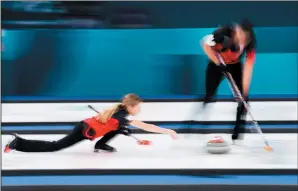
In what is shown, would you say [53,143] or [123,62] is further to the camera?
[123,62]

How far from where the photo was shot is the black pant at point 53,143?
4.79 m

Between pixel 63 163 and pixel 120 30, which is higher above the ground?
pixel 120 30

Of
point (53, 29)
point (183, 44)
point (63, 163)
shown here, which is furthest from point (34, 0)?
point (63, 163)

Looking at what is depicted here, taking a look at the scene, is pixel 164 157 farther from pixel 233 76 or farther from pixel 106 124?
pixel 233 76

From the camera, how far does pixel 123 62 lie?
837cm

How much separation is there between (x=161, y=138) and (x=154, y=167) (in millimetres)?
1304

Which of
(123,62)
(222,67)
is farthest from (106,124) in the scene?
(123,62)

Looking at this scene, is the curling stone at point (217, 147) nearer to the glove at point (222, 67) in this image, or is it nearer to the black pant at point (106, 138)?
the glove at point (222, 67)

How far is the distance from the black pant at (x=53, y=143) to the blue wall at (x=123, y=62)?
11.2ft

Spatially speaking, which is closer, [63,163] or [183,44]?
[63,163]

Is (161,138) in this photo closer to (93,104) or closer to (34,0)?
(93,104)

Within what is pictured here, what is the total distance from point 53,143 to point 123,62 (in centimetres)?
356

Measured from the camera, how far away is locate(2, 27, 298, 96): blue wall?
8.22 m

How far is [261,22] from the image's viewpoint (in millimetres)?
8133
